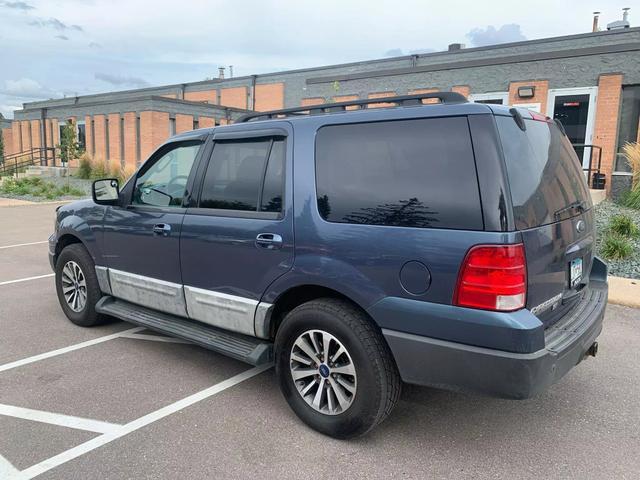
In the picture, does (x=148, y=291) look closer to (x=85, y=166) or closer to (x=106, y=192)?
(x=106, y=192)

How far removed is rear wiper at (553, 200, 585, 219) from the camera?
3.00 meters

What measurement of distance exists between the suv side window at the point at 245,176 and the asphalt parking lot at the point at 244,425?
1.40 metres

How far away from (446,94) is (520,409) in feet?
7.26

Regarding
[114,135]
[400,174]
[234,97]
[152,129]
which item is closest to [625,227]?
[400,174]

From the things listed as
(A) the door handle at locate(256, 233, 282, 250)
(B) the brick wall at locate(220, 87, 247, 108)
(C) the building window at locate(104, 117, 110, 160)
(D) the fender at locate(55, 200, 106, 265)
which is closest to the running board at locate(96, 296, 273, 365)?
(D) the fender at locate(55, 200, 106, 265)

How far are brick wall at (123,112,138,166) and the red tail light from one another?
27827mm

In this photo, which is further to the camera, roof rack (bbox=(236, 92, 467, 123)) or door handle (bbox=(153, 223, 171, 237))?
door handle (bbox=(153, 223, 171, 237))

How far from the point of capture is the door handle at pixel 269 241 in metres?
3.36

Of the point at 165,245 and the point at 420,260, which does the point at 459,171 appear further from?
the point at 165,245

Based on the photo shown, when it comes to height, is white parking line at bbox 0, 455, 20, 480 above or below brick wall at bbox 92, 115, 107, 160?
below

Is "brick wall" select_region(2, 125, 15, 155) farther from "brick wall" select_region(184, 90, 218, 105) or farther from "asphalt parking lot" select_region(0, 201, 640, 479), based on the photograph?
"asphalt parking lot" select_region(0, 201, 640, 479)

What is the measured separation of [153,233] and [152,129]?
24484 mm

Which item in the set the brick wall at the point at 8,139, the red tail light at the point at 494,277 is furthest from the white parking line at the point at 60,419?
the brick wall at the point at 8,139

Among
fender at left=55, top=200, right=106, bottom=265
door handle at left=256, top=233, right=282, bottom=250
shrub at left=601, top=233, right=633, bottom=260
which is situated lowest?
shrub at left=601, top=233, right=633, bottom=260
